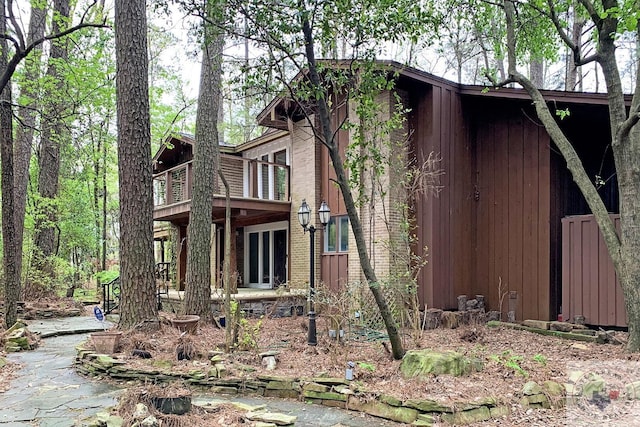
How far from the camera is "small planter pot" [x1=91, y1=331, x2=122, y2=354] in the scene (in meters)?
7.07

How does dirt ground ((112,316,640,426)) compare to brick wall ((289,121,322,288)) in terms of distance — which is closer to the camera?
dirt ground ((112,316,640,426))

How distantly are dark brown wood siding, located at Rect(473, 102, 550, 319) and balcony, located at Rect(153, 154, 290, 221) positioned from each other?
17.4 feet

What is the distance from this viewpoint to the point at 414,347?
22.7 feet

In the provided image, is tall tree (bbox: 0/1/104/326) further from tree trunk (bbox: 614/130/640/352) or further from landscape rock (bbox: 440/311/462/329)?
tree trunk (bbox: 614/130/640/352)

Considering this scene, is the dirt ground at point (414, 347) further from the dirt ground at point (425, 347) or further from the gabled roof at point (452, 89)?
the gabled roof at point (452, 89)

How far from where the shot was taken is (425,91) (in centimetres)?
1038

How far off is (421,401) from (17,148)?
13379mm

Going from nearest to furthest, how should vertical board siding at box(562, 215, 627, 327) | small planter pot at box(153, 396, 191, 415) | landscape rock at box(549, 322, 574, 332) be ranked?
small planter pot at box(153, 396, 191, 415), vertical board siding at box(562, 215, 627, 327), landscape rock at box(549, 322, 574, 332)

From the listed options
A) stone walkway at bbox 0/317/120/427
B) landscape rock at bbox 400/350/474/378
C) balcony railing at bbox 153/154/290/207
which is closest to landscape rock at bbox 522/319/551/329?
landscape rock at bbox 400/350/474/378

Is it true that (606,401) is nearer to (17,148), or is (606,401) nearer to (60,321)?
(60,321)

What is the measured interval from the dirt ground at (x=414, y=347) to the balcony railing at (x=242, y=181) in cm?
524

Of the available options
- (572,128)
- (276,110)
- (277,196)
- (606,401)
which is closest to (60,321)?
(277,196)

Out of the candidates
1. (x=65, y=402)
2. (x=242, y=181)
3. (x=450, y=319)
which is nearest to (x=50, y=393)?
(x=65, y=402)

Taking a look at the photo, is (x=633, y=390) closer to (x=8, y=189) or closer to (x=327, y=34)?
(x=327, y=34)
